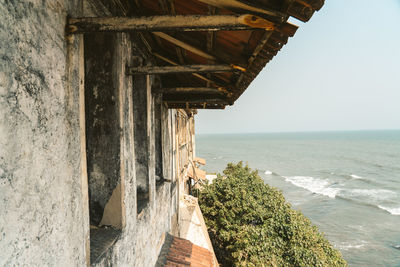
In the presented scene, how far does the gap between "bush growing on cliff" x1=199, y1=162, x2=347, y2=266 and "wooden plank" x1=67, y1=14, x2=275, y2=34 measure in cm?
762

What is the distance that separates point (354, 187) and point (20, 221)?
4079 centimetres

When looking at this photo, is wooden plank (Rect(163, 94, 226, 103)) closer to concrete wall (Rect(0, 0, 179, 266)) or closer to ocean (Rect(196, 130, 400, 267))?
concrete wall (Rect(0, 0, 179, 266))

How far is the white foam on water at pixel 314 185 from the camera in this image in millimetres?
32469

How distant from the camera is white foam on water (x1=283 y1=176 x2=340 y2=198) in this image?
Result: 3247cm

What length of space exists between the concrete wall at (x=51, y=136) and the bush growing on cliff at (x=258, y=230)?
6582mm

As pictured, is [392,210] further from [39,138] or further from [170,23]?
[39,138]

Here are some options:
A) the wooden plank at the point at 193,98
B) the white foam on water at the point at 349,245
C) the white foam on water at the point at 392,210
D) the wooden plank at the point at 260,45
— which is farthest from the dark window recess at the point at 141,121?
the white foam on water at the point at 392,210

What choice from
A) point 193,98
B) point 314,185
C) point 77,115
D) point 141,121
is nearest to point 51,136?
point 77,115

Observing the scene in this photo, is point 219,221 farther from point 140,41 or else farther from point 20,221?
point 20,221

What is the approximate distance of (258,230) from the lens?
865 cm

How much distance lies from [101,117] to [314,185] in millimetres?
39222

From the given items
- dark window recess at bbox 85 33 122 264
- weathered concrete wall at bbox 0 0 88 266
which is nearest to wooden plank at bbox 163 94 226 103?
dark window recess at bbox 85 33 122 264

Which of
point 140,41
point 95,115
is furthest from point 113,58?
point 140,41

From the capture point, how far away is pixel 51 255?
5.22 ft
